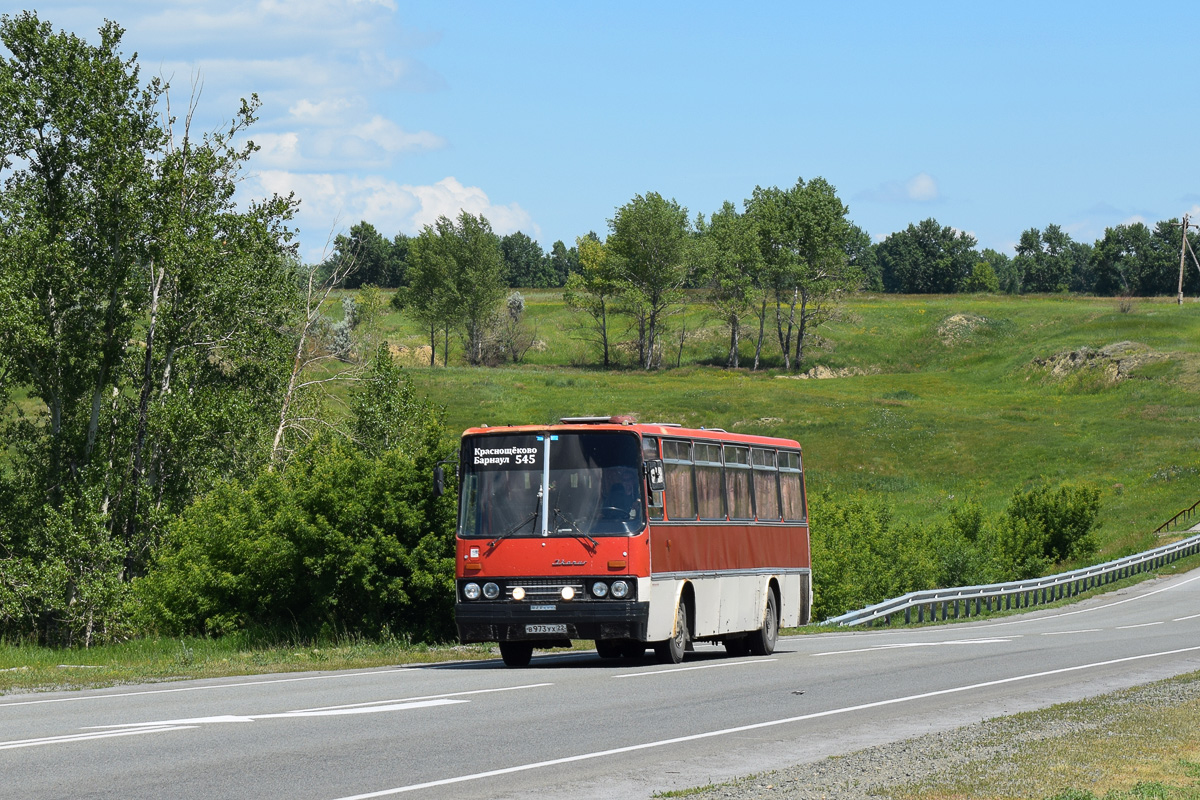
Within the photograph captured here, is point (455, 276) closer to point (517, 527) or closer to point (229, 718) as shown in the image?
point (517, 527)

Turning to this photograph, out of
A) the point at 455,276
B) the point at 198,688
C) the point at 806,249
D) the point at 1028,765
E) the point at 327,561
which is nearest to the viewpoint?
the point at 1028,765

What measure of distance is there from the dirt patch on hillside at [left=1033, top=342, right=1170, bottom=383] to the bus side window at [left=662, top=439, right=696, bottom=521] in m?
89.7

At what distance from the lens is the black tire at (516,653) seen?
19.5 meters

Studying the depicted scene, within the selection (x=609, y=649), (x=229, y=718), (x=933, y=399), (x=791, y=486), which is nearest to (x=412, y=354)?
(x=933, y=399)

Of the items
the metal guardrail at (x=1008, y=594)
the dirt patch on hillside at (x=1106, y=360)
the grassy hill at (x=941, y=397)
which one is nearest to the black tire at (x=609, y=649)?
the metal guardrail at (x=1008, y=594)

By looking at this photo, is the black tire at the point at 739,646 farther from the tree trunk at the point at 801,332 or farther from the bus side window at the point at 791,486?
the tree trunk at the point at 801,332

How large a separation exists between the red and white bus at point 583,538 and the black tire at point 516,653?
0.6 inches

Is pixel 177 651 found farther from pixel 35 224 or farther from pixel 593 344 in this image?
pixel 593 344

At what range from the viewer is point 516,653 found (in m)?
19.6

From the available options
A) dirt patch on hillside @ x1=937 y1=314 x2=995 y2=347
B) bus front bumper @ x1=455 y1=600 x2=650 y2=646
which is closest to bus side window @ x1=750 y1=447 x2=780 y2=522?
bus front bumper @ x1=455 y1=600 x2=650 y2=646

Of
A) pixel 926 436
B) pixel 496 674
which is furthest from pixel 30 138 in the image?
pixel 926 436

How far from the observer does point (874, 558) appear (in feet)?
Result: 168

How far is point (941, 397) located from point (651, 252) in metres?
32.2

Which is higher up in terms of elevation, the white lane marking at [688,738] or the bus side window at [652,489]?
the bus side window at [652,489]
